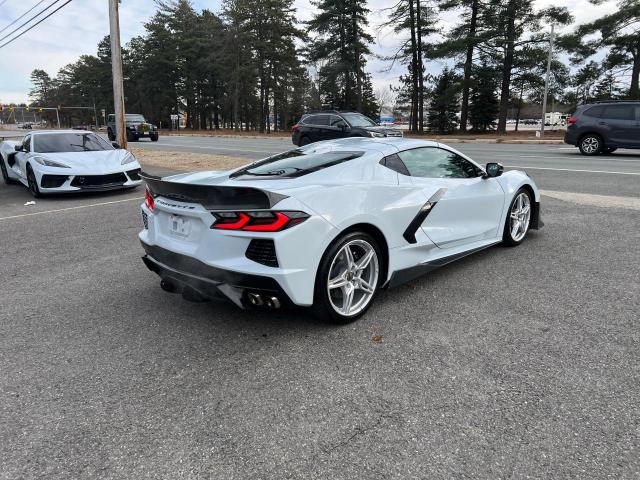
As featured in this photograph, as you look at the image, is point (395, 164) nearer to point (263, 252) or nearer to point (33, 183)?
point (263, 252)

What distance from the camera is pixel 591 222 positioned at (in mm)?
6367

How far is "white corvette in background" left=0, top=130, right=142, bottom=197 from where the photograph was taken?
28.9 feet

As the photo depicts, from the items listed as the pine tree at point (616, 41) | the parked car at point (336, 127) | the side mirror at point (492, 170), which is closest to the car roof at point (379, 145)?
the side mirror at point (492, 170)

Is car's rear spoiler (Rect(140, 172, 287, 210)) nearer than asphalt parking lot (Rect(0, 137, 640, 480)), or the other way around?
asphalt parking lot (Rect(0, 137, 640, 480))

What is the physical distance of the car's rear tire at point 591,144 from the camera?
50.4 ft

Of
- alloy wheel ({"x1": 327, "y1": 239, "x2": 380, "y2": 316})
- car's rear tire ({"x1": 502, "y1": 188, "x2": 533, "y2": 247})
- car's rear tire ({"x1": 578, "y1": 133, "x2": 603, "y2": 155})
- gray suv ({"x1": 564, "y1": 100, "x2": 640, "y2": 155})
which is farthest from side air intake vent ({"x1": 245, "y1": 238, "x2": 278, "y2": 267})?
car's rear tire ({"x1": 578, "y1": 133, "x2": 603, "y2": 155})

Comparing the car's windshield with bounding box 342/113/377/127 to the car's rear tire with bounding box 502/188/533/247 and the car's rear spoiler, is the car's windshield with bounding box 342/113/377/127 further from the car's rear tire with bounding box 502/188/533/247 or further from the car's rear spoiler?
the car's rear spoiler

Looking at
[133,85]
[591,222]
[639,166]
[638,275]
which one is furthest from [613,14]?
[133,85]

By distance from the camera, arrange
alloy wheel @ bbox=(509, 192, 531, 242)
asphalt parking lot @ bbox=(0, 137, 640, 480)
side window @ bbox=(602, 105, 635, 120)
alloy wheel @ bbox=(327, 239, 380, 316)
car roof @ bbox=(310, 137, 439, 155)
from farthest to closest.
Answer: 1. side window @ bbox=(602, 105, 635, 120)
2. alloy wheel @ bbox=(509, 192, 531, 242)
3. car roof @ bbox=(310, 137, 439, 155)
4. alloy wheel @ bbox=(327, 239, 380, 316)
5. asphalt parking lot @ bbox=(0, 137, 640, 480)

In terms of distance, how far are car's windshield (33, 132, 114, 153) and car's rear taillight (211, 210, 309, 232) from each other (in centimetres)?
836

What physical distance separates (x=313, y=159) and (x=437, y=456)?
8.06 feet

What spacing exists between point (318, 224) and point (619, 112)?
50.9ft

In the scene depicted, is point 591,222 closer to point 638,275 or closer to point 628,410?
point 638,275

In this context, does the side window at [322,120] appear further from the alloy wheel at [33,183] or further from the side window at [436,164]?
the side window at [436,164]
